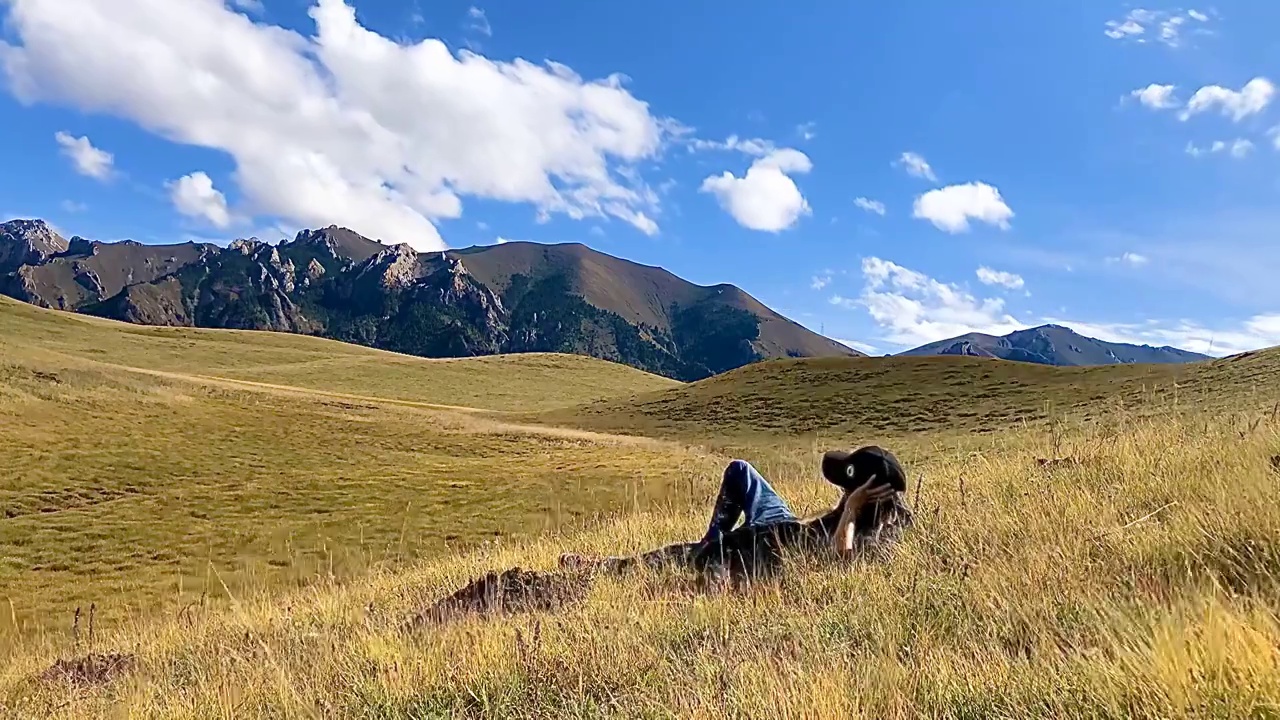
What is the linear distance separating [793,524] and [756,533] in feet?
0.93

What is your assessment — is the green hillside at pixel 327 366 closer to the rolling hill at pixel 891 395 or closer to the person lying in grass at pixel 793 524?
the rolling hill at pixel 891 395

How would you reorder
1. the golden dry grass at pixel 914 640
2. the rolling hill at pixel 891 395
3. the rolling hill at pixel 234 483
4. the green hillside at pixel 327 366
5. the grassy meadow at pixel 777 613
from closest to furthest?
the golden dry grass at pixel 914 640
the grassy meadow at pixel 777 613
the rolling hill at pixel 234 483
the rolling hill at pixel 891 395
the green hillside at pixel 327 366

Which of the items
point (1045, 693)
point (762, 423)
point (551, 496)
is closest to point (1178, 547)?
point (1045, 693)

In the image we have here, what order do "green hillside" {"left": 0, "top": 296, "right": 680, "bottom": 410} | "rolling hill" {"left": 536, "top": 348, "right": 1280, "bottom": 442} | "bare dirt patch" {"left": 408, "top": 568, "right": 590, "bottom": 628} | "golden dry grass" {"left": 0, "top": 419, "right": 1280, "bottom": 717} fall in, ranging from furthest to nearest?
1. "green hillside" {"left": 0, "top": 296, "right": 680, "bottom": 410}
2. "rolling hill" {"left": 536, "top": 348, "right": 1280, "bottom": 442}
3. "bare dirt patch" {"left": 408, "top": 568, "right": 590, "bottom": 628}
4. "golden dry grass" {"left": 0, "top": 419, "right": 1280, "bottom": 717}

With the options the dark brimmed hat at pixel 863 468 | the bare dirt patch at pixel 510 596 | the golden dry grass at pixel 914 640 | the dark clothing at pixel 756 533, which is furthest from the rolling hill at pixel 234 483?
the dark brimmed hat at pixel 863 468

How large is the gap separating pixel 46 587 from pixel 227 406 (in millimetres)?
25344

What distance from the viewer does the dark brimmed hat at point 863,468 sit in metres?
4.89

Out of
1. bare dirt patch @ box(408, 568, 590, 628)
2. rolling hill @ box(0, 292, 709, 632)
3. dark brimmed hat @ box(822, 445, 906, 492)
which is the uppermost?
dark brimmed hat @ box(822, 445, 906, 492)

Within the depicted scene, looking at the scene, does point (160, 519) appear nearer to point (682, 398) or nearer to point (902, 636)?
point (902, 636)

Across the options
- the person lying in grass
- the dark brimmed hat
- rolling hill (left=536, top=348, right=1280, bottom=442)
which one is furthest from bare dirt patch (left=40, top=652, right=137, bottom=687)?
rolling hill (left=536, top=348, right=1280, bottom=442)

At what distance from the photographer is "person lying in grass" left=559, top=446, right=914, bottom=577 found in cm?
458

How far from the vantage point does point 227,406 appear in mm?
35688

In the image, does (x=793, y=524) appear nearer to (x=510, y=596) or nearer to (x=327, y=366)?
(x=510, y=596)

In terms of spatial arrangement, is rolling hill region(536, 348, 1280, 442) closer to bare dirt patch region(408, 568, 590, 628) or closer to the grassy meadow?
the grassy meadow
